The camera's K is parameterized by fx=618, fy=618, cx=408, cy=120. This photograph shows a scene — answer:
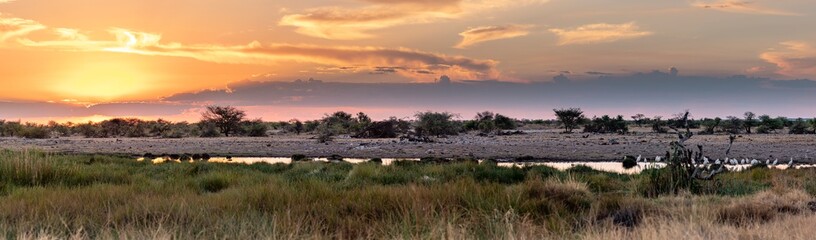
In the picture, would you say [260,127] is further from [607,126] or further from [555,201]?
[555,201]

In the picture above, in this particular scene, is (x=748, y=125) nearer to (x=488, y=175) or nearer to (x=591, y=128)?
A: (x=591, y=128)

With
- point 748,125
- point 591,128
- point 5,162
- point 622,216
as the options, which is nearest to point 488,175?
point 622,216

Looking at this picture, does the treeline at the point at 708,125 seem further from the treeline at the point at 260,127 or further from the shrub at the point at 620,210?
the shrub at the point at 620,210

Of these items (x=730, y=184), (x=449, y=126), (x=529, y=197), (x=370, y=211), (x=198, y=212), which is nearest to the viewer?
(x=198, y=212)

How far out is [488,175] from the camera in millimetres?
15641

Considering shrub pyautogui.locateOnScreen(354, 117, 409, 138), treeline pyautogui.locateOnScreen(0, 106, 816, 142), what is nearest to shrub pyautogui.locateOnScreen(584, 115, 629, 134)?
treeline pyautogui.locateOnScreen(0, 106, 816, 142)

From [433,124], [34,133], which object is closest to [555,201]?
[433,124]

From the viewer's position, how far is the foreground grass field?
655cm

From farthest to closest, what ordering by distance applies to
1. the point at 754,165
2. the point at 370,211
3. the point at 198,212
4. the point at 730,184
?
1. the point at 754,165
2. the point at 730,184
3. the point at 370,211
4. the point at 198,212

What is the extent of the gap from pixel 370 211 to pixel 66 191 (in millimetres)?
5103

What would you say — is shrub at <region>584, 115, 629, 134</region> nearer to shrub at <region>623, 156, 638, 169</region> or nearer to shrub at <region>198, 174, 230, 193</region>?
shrub at <region>623, 156, 638, 169</region>

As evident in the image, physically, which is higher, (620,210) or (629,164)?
(620,210)

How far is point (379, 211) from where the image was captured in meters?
8.60

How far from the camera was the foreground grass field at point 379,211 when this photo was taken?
6.55 meters
